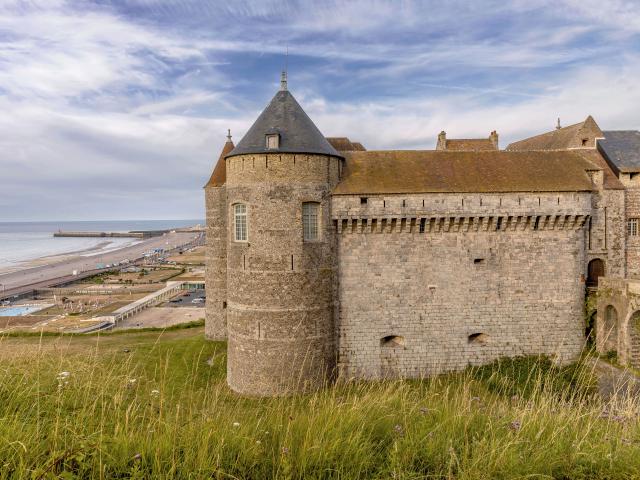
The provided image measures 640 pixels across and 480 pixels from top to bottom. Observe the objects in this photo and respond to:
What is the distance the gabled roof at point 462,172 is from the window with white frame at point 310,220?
111 centimetres

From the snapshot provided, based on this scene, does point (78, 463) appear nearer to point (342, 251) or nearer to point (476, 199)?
point (342, 251)

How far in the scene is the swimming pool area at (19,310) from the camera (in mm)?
41156

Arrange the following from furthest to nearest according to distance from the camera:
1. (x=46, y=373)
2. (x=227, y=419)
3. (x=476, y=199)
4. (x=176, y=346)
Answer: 1. (x=176, y=346)
2. (x=476, y=199)
3. (x=46, y=373)
4. (x=227, y=419)

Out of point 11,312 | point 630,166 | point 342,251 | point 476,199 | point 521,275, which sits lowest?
point 11,312

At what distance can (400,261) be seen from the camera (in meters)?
17.7

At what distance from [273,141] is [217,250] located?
8.04 meters

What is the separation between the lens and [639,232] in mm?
19609

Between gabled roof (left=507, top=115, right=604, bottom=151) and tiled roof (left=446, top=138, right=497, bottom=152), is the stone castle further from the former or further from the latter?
tiled roof (left=446, top=138, right=497, bottom=152)

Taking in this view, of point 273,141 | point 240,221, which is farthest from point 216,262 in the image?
point 273,141

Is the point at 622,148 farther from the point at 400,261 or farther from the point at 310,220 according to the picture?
the point at 310,220

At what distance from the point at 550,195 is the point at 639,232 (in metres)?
5.70

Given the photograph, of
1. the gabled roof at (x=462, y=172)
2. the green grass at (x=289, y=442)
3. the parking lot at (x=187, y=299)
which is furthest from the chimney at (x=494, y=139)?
the parking lot at (x=187, y=299)

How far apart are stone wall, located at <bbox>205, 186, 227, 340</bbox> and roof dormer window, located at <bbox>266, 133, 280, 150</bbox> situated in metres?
5.72

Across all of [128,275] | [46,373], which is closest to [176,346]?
[46,373]
